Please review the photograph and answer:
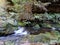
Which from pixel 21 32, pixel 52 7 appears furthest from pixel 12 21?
pixel 52 7

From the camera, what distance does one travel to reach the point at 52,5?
21.5ft

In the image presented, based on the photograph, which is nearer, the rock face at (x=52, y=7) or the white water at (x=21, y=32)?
the white water at (x=21, y=32)

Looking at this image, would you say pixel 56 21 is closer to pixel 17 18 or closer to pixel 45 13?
pixel 45 13

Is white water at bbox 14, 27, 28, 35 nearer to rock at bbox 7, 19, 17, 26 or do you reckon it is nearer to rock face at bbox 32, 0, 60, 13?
rock at bbox 7, 19, 17, 26

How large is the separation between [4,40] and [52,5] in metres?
2.52

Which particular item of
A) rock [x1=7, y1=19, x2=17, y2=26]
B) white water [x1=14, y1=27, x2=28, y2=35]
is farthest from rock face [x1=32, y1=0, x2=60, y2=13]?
white water [x1=14, y1=27, x2=28, y2=35]

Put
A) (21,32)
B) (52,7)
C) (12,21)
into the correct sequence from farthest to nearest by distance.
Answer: (52,7) → (12,21) → (21,32)

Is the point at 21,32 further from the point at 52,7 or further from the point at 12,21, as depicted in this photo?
the point at 52,7

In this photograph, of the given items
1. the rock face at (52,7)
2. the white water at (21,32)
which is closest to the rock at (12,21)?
the white water at (21,32)

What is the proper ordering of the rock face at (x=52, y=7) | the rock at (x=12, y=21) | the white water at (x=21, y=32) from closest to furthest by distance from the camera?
1. the white water at (x=21, y=32)
2. the rock at (x=12, y=21)
3. the rock face at (x=52, y=7)

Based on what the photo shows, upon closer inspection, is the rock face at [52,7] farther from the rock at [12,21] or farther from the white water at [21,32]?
the white water at [21,32]

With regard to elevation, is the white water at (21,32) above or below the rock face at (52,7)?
below

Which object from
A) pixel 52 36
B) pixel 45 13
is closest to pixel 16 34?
pixel 52 36

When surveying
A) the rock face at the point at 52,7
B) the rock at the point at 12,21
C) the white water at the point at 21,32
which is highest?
the rock face at the point at 52,7
